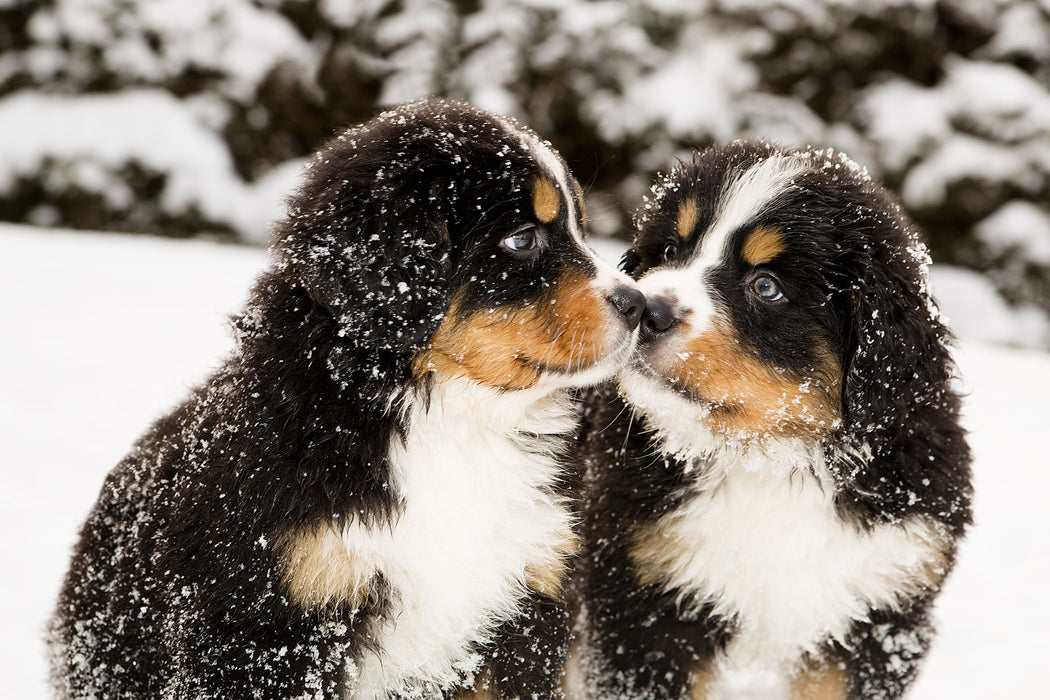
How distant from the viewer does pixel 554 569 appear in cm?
269

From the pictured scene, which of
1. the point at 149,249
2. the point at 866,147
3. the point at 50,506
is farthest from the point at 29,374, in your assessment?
the point at 866,147

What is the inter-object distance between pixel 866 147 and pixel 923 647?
6.10m

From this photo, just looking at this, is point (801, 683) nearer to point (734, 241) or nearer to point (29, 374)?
point (734, 241)

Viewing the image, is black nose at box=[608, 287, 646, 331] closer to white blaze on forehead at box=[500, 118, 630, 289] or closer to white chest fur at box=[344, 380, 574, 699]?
white blaze on forehead at box=[500, 118, 630, 289]

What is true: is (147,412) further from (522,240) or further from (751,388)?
(751,388)

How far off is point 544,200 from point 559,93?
19.7 ft

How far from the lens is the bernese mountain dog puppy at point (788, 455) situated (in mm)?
2801

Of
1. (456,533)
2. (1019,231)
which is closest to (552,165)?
(456,533)

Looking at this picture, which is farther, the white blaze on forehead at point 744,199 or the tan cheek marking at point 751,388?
the white blaze on forehead at point 744,199

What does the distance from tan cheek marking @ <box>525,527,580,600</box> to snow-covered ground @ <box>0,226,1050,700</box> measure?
1.06 metres

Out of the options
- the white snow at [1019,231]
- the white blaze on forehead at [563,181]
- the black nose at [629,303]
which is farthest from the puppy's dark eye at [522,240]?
the white snow at [1019,231]

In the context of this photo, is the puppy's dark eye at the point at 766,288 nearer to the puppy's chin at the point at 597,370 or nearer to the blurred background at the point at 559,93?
the puppy's chin at the point at 597,370

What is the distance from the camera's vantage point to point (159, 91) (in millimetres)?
8547

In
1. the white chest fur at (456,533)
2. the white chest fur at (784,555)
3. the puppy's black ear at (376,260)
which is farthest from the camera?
the white chest fur at (784,555)
